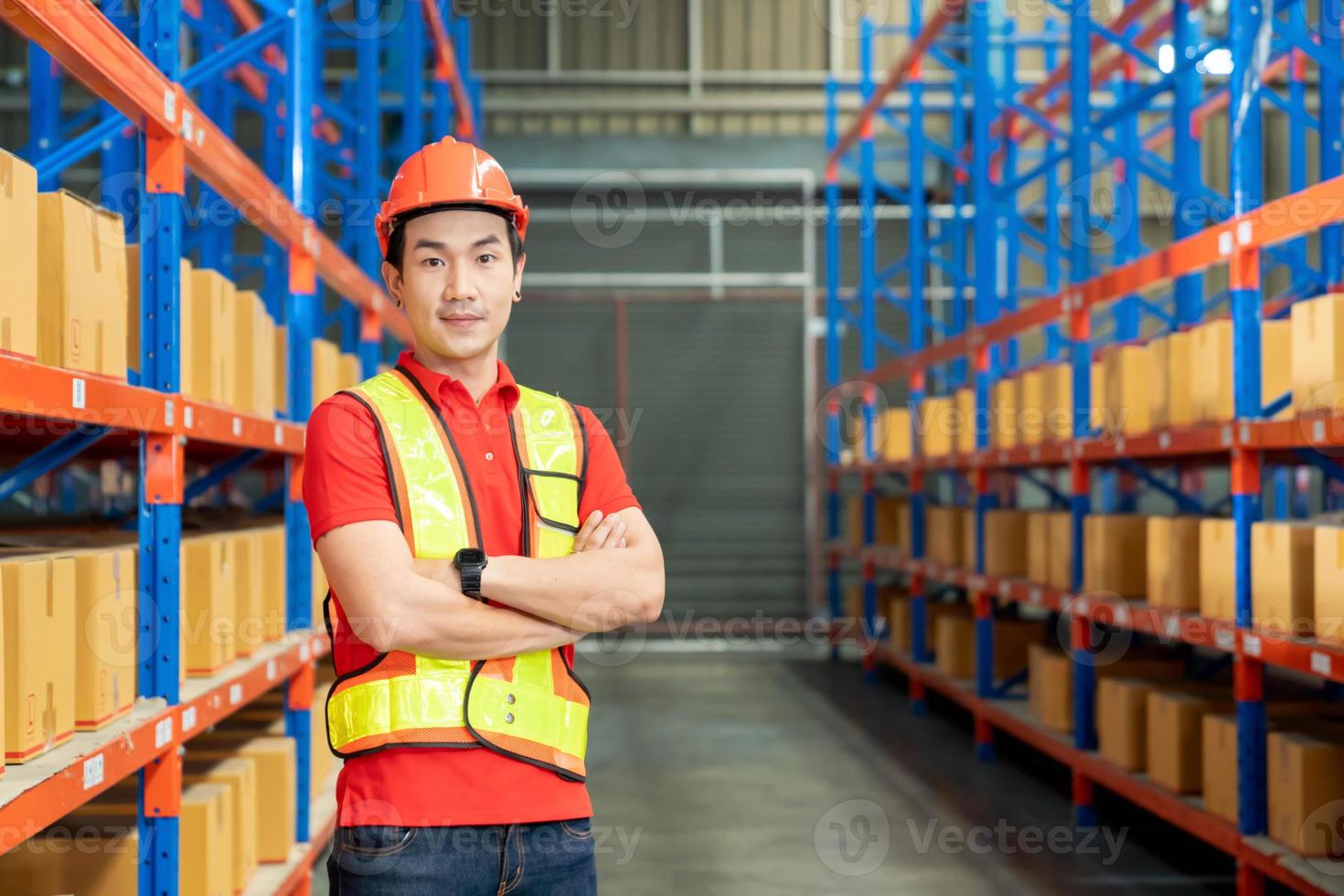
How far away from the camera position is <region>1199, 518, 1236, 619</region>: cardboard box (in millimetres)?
4758

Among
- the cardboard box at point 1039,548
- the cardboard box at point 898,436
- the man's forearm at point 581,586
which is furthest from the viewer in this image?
the cardboard box at point 898,436

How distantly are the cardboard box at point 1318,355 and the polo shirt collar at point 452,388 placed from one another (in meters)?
3.10

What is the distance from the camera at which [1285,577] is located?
14.3ft

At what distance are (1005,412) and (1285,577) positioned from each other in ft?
11.0

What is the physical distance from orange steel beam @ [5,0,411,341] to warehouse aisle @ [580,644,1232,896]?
2.95m

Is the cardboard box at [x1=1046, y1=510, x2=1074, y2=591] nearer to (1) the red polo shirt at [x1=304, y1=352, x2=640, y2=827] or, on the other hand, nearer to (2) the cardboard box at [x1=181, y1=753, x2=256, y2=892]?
(2) the cardboard box at [x1=181, y1=753, x2=256, y2=892]

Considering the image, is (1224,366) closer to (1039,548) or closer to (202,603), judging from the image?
(1039,548)

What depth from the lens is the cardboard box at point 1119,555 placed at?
602cm

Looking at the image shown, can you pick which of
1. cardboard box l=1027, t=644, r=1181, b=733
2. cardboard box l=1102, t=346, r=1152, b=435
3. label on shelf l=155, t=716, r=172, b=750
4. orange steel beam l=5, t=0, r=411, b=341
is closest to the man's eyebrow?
orange steel beam l=5, t=0, r=411, b=341

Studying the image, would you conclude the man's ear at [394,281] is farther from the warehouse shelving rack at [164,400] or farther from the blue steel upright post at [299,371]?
the blue steel upright post at [299,371]

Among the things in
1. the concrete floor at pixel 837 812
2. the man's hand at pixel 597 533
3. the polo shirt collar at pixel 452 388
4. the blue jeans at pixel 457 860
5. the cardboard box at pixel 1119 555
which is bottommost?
the concrete floor at pixel 837 812

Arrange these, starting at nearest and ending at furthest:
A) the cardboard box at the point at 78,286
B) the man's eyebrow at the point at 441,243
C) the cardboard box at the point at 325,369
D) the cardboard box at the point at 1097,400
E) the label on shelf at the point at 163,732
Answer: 1. the man's eyebrow at the point at 441,243
2. the cardboard box at the point at 78,286
3. the label on shelf at the point at 163,732
4. the cardboard box at the point at 325,369
5. the cardboard box at the point at 1097,400

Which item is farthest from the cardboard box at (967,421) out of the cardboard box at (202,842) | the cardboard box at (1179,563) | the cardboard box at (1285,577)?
the cardboard box at (202,842)

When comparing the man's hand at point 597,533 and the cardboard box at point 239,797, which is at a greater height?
the man's hand at point 597,533
